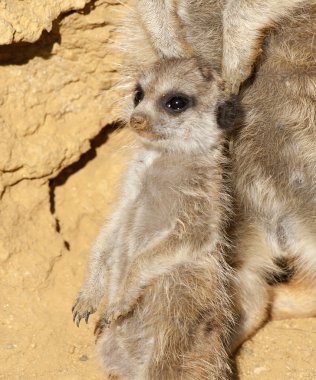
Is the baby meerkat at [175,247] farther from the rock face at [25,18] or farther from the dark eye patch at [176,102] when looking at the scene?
the rock face at [25,18]

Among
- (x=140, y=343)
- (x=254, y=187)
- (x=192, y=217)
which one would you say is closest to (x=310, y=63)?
(x=254, y=187)

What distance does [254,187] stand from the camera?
2.81 metres

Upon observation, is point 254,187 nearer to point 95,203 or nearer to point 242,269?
point 242,269

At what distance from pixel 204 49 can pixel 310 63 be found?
0.40 meters

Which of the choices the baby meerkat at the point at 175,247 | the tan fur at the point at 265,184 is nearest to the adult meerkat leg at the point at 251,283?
the tan fur at the point at 265,184

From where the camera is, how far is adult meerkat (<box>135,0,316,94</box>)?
8.59 ft

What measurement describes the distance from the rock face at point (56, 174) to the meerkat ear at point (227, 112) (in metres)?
0.59

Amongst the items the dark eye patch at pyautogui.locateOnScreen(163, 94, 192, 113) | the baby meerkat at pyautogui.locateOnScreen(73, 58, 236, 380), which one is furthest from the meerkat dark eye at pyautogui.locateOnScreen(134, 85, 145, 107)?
the dark eye patch at pyautogui.locateOnScreen(163, 94, 192, 113)

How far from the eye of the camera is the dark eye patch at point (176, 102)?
99.8 inches

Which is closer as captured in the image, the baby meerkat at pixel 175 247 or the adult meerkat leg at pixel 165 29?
the baby meerkat at pixel 175 247

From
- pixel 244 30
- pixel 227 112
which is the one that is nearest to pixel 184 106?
pixel 227 112

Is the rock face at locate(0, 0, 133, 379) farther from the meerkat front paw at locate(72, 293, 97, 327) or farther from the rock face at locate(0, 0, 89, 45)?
the meerkat front paw at locate(72, 293, 97, 327)

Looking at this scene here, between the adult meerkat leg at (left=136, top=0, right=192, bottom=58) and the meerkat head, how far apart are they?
0.17 m

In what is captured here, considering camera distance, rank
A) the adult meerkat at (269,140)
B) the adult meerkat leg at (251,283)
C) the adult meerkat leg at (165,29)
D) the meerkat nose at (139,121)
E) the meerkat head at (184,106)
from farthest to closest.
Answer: the adult meerkat leg at (251,283) → the adult meerkat leg at (165,29) → the adult meerkat at (269,140) → the meerkat head at (184,106) → the meerkat nose at (139,121)
